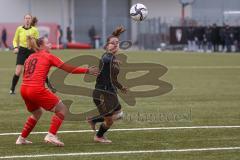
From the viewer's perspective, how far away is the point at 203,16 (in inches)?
2840

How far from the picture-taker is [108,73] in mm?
10812

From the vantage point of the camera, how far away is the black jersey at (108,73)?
35.3 ft

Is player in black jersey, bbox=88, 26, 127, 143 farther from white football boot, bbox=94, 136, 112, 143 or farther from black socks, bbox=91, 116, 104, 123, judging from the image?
black socks, bbox=91, 116, 104, 123

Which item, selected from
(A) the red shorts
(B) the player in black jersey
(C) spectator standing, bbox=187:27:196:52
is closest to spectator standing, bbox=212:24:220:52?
(C) spectator standing, bbox=187:27:196:52

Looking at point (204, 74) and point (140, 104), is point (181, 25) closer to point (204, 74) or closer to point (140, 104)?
point (204, 74)

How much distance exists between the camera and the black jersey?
35.3 feet

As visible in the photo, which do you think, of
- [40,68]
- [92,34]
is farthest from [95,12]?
[40,68]

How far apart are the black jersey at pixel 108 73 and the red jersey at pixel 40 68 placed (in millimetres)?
626

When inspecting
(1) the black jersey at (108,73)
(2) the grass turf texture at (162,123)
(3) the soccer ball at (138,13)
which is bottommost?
(2) the grass turf texture at (162,123)

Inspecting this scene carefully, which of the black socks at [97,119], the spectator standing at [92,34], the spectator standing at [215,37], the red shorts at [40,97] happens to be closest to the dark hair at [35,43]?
the red shorts at [40,97]

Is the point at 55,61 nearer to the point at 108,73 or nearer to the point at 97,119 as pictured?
the point at 108,73

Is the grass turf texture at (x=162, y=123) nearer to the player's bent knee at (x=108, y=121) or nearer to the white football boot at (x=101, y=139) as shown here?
the white football boot at (x=101, y=139)

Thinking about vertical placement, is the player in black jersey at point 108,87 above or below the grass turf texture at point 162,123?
above

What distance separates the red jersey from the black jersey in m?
0.63
